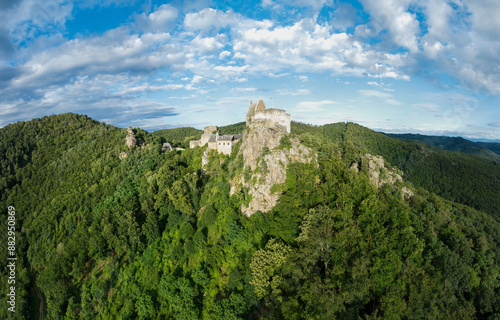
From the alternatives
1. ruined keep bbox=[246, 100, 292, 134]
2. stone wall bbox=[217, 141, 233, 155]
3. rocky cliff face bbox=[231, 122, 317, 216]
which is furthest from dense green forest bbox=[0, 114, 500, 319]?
ruined keep bbox=[246, 100, 292, 134]

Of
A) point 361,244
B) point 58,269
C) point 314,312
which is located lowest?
point 58,269

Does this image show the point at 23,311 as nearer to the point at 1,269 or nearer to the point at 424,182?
the point at 1,269

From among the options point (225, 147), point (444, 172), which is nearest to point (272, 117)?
point (225, 147)

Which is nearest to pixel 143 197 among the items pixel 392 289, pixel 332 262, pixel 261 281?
pixel 261 281

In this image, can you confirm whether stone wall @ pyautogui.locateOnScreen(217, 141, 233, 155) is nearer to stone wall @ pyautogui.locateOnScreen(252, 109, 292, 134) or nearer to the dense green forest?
the dense green forest

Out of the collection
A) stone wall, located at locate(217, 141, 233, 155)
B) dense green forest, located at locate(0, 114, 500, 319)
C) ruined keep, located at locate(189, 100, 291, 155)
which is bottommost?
dense green forest, located at locate(0, 114, 500, 319)

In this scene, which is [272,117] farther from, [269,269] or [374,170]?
[269,269]
